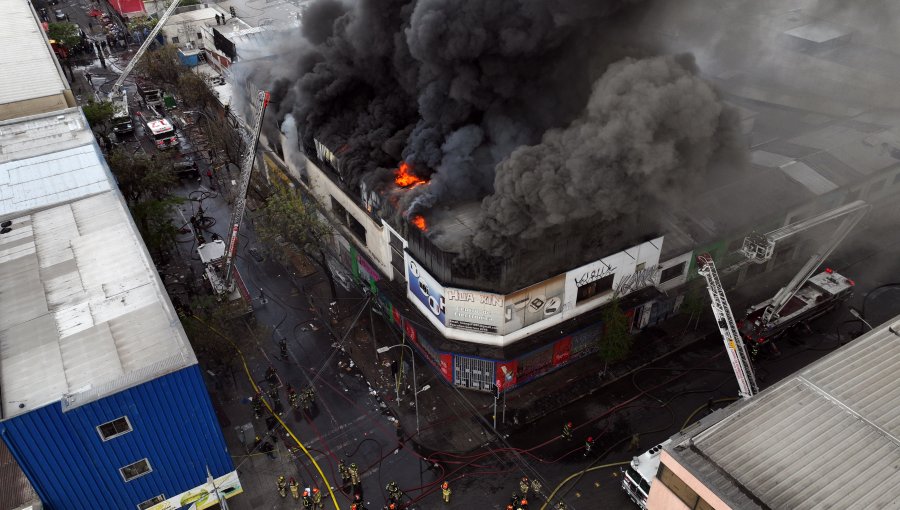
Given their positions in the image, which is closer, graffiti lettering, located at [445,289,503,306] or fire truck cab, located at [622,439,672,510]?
fire truck cab, located at [622,439,672,510]

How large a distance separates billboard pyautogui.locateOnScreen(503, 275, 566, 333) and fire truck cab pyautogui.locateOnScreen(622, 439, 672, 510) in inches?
265

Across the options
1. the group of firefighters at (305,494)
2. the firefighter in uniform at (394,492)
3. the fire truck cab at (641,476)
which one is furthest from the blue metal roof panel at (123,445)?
the fire truck cab at (641,476)

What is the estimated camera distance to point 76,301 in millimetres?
20469

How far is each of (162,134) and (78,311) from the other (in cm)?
2838

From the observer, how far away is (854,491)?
15078 millimetres

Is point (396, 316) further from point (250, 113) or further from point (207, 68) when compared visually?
point (207, 68)

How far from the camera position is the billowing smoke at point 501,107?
21.2 meters

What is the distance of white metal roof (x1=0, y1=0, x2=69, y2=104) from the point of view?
39.5 metres

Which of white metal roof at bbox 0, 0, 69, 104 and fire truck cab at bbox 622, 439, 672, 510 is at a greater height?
white metal roof at bbox 0, 0, 69, 104

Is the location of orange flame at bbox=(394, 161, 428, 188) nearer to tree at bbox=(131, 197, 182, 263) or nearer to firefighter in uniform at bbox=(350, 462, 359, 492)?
firefighter in uniform at bbox=(350, 462, 359, 492)

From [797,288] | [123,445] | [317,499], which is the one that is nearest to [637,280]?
[797,288]

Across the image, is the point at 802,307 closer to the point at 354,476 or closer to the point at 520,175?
the point at 520,175

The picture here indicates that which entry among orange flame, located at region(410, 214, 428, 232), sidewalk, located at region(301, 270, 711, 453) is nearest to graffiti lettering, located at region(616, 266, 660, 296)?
sidewalk, located at region(301, 270, 711, 453)

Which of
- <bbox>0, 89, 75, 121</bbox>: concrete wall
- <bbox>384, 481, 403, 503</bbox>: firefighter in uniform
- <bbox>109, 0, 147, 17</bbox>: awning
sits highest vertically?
<bbox>109, 0, 147, 17</bbox>: awning
